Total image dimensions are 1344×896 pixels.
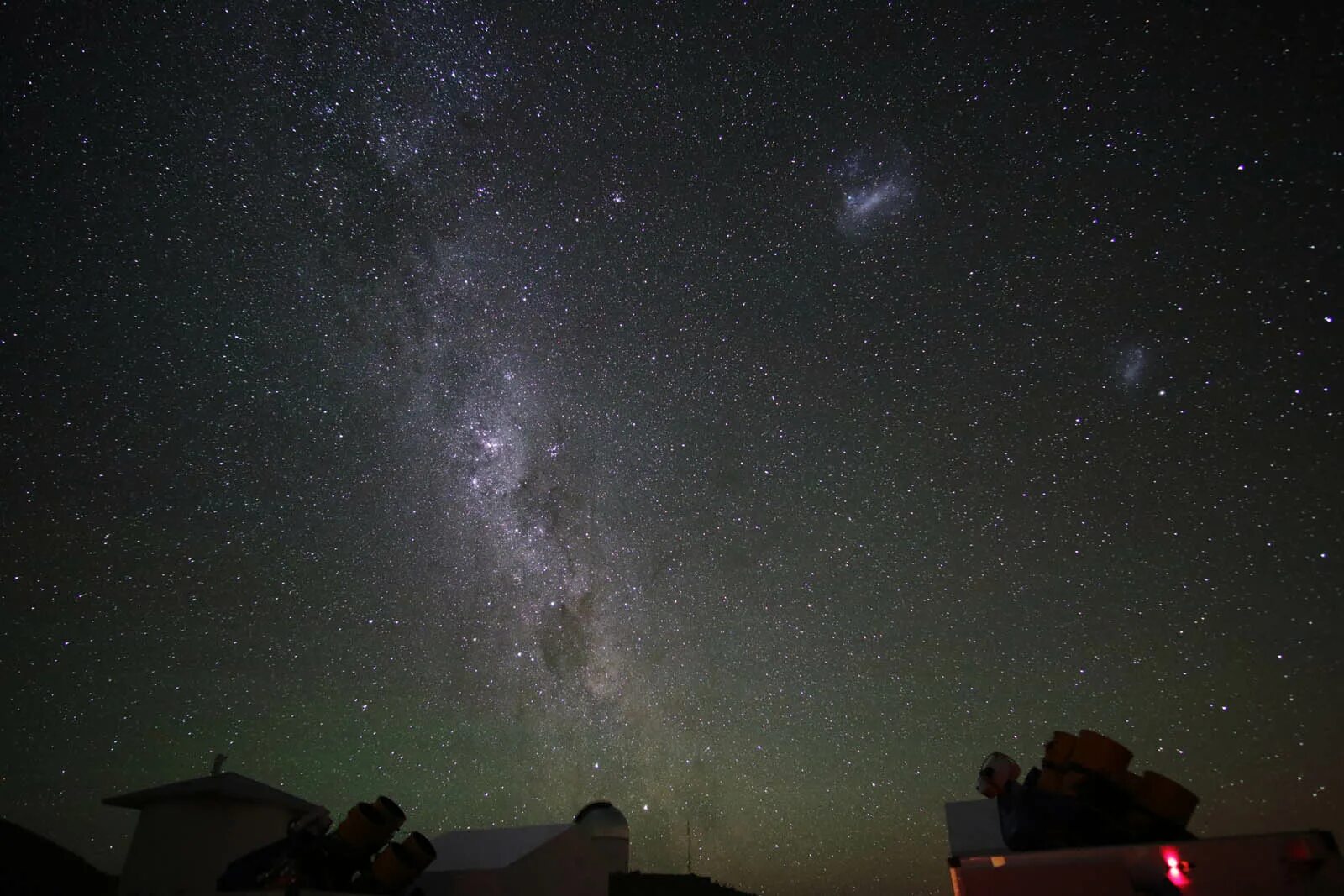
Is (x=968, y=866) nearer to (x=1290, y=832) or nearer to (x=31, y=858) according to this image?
(x=1290, y=832)

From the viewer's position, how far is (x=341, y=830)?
276 inches

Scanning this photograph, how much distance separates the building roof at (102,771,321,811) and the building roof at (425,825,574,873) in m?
4.79

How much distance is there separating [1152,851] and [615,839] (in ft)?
59.5

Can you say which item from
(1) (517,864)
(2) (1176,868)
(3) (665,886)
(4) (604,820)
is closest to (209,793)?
(1) (517,864)

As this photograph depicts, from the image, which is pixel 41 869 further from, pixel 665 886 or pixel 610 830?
pixel 665 886

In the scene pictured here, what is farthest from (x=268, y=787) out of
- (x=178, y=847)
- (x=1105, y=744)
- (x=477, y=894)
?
(x=1105, y=744)

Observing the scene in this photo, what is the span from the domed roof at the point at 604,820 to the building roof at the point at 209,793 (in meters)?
8.53

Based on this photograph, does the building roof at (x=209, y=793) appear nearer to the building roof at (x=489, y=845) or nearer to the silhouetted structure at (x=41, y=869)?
the building roof at (x=489, y=845)

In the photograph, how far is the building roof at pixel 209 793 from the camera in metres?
13.6

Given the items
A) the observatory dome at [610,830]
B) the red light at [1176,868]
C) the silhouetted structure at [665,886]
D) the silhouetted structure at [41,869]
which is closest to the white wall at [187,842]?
the silhouetted structure at [41,869]

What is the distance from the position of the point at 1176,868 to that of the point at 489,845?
27.4 feet

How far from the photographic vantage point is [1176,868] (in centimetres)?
522

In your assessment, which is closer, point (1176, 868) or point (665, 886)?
point (1176, 868)

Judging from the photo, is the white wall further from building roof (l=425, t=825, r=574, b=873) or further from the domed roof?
the domed roof
